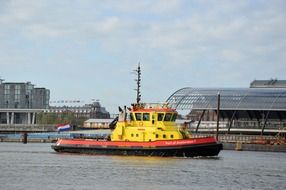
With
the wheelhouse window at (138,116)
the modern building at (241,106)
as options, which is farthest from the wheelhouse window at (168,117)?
the modern building at (241,106)

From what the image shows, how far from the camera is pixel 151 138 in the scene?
80125 millimetres

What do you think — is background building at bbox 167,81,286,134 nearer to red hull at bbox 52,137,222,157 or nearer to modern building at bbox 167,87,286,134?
modern building at bbox 167,87,286,134

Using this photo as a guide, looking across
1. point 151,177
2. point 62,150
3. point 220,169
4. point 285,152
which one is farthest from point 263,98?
point 151,177

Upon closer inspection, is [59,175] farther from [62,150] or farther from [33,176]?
[62,150]

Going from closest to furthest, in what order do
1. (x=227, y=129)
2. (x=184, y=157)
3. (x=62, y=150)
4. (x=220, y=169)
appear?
(x=220, y=169), (x=184, y=157), (x=62, y=150), (x=227, y=129)

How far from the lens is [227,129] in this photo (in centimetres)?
14700

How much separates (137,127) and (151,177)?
23714mm

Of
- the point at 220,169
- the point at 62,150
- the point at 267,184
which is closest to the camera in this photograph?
the point at 267,184

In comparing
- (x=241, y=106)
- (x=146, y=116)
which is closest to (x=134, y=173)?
(x=146, y=116)

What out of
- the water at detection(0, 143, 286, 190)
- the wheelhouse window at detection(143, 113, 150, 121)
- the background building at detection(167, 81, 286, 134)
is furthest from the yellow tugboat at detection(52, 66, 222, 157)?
the background building at detection(167, 81, 286, 134)

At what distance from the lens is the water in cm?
5181

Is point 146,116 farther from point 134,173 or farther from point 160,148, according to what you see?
point 134,173

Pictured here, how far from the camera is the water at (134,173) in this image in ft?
170

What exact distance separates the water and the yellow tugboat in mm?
1441
